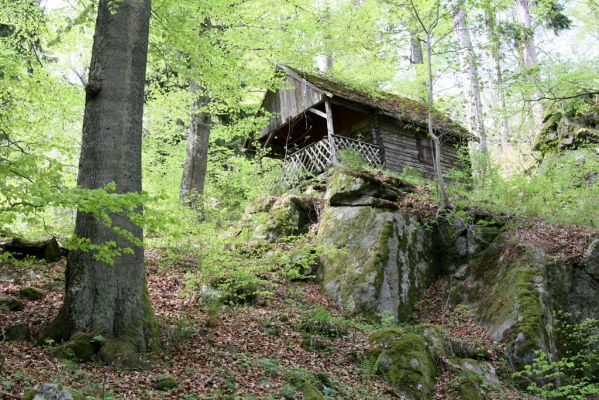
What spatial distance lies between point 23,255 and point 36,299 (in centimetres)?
161

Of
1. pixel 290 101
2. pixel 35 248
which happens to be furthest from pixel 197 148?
pixel 35 248

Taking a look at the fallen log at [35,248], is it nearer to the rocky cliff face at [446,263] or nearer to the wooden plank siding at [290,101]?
the rocky cliff face at [446,263]

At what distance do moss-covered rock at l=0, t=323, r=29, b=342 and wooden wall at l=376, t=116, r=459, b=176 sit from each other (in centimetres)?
1322

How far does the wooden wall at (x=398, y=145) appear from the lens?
1752 cm

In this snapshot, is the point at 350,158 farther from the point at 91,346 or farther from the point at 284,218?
the point at 91,346

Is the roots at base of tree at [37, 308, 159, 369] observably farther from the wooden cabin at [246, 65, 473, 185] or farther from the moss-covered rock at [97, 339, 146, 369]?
the wooden cabin at [246, 65, 473, 185]

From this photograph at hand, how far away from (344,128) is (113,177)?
13.8m

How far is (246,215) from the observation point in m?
13.5

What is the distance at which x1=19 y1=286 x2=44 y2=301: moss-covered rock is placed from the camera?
6.94 meters

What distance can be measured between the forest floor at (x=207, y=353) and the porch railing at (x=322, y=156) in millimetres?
6132

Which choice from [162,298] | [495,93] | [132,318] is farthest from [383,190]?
[495,93]

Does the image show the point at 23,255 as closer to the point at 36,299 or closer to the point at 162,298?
the point at 36,299

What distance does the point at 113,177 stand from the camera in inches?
241

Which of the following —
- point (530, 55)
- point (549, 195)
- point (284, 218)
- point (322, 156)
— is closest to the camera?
point (284, 218)
